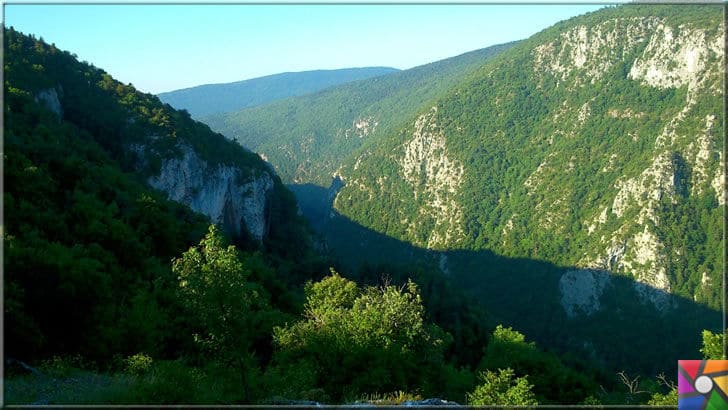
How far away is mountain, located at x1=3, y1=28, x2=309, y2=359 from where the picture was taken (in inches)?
640

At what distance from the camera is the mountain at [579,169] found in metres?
96.8

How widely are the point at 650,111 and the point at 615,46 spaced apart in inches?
1064

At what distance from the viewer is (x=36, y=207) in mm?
22594

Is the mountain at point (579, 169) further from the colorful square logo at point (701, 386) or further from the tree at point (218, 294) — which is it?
the tree at point (218, 294)

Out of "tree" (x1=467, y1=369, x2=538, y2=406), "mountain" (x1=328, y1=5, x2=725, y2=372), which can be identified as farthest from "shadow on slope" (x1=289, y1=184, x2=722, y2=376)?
"tree" (x1=467, y1=369, x2=538, y2=406)

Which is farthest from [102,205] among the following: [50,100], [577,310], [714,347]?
[577,310]

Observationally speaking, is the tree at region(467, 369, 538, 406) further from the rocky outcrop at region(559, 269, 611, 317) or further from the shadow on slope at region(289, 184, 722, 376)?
the rocky outcrop at region(559, 269, 611, 317)

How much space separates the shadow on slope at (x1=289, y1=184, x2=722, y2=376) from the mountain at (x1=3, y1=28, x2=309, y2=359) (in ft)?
57.4

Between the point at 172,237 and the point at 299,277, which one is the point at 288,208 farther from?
the point at 172,237

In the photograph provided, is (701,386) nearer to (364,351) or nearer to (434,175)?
(364,351)

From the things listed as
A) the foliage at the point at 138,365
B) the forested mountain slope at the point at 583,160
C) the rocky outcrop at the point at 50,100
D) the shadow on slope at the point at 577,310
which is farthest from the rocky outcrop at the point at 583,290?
the foliage at the point at 138,365

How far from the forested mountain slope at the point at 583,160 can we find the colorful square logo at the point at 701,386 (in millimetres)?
93212

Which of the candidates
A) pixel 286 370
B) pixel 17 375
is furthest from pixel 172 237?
pixel 17 375

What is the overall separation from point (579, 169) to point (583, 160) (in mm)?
2768
